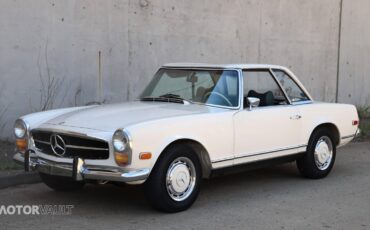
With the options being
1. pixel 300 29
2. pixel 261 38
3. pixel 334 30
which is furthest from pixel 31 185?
pixel 334 30

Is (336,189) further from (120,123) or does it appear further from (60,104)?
(60,104)

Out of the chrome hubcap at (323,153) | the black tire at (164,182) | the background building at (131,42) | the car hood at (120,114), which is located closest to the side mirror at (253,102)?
the car hood at (120,114)

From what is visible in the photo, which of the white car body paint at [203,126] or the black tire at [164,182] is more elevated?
the white car body paint at [203,126]

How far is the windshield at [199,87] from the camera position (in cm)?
612

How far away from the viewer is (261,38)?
1166 cm

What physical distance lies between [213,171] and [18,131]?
2.14 metres

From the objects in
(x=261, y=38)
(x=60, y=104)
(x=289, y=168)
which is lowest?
(x=289, y=168)

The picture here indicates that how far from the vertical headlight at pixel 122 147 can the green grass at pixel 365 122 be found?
739 cm

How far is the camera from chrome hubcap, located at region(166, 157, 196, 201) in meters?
5.27

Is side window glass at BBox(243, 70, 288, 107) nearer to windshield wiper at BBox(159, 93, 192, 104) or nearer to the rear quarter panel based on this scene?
the rear quarter panel

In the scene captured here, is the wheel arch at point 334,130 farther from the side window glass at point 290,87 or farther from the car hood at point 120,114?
the car hood at point 120,114

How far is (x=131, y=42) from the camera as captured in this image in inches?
371

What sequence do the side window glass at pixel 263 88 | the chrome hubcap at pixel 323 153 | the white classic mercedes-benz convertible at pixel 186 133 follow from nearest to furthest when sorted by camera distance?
1. the white classic mercedes-benz convertible at pixel 186 133
2. the side window glass at pixel 263 88
3. the chrome hubcap at pixel 323 153

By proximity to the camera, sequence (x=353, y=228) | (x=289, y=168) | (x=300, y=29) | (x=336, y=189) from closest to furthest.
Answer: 1. (x=353, y=228)
2. (x=336, y=189)
3. (x=289, y=168)
4. (x=300, y=29)
